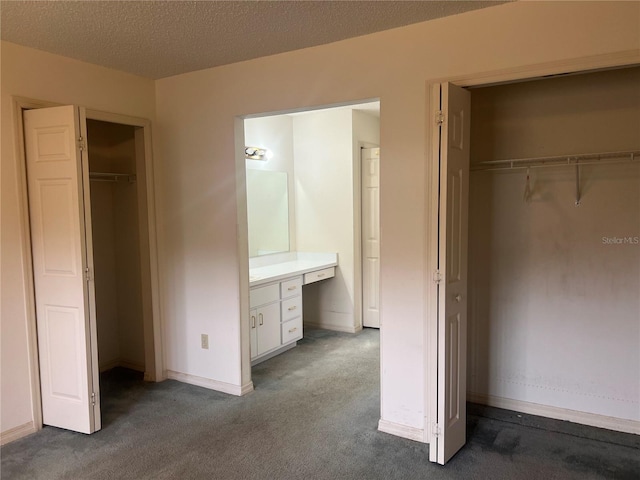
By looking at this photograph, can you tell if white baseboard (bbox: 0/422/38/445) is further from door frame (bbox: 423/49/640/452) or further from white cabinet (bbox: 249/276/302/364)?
door frame (bbox: 423/49/640/452)

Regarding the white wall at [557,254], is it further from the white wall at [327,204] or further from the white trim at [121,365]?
the white trim at [121,365]

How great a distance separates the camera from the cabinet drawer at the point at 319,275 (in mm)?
4762

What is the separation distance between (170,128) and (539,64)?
2650 millimetres

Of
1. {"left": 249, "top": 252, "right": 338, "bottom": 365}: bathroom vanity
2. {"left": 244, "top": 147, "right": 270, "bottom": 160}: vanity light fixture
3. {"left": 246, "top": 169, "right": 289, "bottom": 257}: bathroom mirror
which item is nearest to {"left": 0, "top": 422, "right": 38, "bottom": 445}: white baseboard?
{"left": 249, "top": 252, "right": 338, "bottom": 365}: bathroom vanity

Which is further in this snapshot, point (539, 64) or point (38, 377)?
point (38, 377)

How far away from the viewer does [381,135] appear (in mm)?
2811

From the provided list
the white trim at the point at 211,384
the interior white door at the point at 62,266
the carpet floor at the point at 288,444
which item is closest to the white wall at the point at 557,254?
the carpet floor at the point at 288,444

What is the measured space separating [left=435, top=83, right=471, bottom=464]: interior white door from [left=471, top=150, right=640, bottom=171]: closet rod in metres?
0.61

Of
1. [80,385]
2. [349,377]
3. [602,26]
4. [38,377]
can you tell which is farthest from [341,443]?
[602,26]

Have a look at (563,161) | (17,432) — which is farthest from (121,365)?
(563,161)

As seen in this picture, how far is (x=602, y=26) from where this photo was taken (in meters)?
2.23

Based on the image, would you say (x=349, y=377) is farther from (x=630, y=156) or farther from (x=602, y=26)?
(x=602, y=26)

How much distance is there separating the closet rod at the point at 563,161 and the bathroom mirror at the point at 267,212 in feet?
7.76

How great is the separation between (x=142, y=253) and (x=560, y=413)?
3.25 meters
